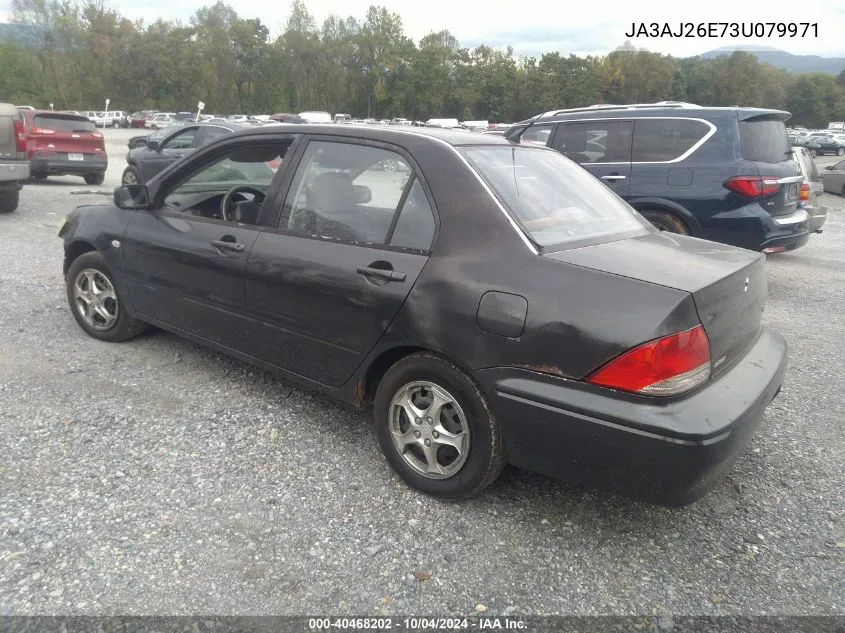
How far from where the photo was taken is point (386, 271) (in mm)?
3020

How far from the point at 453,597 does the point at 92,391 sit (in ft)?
8.85

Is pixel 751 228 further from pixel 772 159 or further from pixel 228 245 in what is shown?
pixel 228 245

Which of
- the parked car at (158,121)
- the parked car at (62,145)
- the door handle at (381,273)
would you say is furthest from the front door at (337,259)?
the parked car at (158,121)

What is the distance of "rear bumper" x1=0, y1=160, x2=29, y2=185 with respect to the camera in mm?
9477

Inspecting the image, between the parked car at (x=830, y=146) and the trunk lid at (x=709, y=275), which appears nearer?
the trunk lid at (x=709, y=275)

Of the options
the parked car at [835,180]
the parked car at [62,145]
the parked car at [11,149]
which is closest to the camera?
the parked car at [11,149]

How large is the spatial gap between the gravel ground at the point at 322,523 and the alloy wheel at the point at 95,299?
65 centimetres

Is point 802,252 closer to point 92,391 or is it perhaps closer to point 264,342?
point 264,342

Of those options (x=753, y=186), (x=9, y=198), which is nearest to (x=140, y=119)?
(x=9, y=198)

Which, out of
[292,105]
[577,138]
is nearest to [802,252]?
[577,138]

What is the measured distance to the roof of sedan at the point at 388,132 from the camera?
3.27 m

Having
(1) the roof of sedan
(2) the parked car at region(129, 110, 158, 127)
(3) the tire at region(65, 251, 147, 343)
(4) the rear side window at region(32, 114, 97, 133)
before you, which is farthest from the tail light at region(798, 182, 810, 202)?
(2) the parked car at region(129, 110, 158, 127)

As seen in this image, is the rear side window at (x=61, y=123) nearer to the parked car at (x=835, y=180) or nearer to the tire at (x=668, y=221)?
the tire at (x=668, y=221)

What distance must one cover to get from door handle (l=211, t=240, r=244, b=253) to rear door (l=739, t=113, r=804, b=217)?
5.33m
